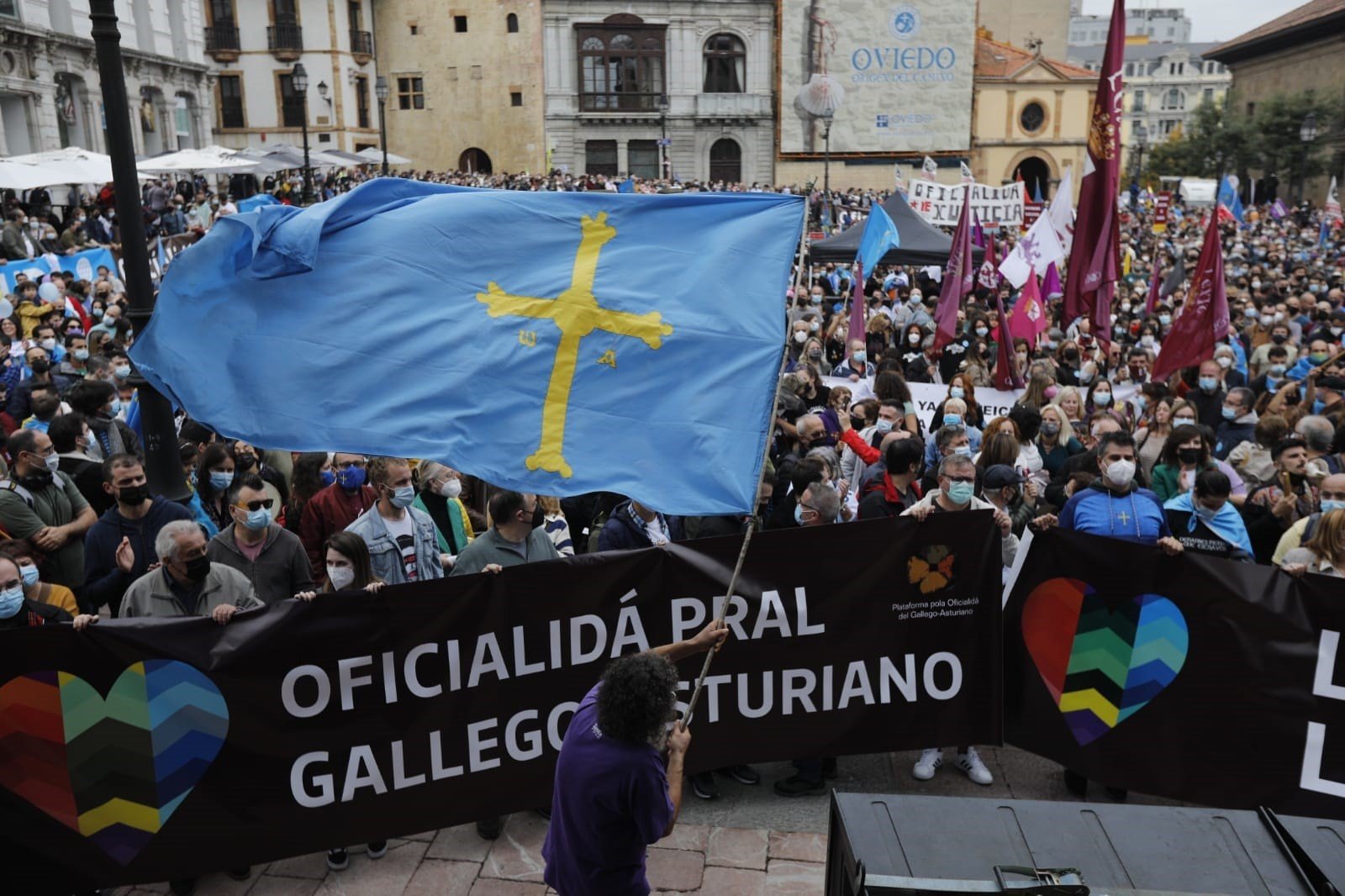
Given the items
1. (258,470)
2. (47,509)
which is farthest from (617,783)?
(258,470)

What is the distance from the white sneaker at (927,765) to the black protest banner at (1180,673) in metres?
0.43

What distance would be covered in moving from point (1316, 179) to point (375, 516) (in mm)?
64036

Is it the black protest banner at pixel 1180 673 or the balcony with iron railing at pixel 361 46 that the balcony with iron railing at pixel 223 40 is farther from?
the black protest banner at pixel 1180 673

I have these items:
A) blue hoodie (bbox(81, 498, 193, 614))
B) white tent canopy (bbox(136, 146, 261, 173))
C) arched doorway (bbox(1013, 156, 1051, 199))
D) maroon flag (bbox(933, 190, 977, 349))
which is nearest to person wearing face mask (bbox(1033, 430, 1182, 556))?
blue hoodie (bbox(81, 498, 193, 614))

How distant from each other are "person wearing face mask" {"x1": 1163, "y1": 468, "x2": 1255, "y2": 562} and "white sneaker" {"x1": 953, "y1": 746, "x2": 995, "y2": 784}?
1.48 metres

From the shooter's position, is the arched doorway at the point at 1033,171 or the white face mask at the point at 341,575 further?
the arched doorway at the point at 1033,171

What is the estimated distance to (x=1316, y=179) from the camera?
58062 mm

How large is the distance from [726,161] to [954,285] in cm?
4359

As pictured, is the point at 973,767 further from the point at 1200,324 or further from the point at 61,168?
the point at 61,168

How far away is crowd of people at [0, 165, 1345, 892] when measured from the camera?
532 centimetres

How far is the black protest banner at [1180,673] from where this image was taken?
499 cm

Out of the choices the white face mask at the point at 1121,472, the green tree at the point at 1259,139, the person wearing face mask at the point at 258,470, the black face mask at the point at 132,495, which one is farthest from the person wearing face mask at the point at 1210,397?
the green tree at the point at 1259,139

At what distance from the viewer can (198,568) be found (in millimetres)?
4938

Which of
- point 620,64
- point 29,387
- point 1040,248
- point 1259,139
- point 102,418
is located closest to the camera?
point 102,418
